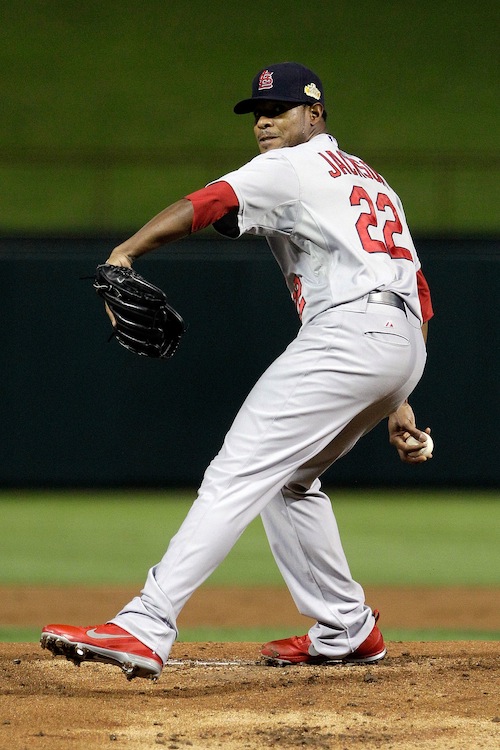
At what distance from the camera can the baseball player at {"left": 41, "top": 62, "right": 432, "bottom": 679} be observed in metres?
2.90

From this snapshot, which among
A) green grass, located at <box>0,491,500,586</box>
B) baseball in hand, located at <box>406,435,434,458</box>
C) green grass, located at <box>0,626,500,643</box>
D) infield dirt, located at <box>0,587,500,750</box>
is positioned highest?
baseball in hand, located at <box>406,435,434,458</box>

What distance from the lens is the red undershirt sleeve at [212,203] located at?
9.47 feet

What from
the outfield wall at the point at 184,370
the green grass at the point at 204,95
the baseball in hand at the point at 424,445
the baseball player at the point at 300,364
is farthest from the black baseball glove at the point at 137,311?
the green grass at the point at 204,95

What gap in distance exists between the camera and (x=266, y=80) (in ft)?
10.8

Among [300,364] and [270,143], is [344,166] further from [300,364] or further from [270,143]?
[300,364]

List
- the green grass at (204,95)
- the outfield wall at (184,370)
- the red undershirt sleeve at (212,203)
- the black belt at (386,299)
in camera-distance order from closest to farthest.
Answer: the red undershirt sleeve at (212,203) → the black belt at (386,299) → the outfield wall at (184,370) → the green grass at (204,95)

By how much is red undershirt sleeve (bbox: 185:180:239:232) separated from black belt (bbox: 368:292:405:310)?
453mm

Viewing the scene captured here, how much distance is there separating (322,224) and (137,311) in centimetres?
55

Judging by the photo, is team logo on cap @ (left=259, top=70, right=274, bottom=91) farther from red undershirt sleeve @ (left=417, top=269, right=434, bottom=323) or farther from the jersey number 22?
red undershirt sleeve @ (left=417, top=269, right=434, bottom=323)

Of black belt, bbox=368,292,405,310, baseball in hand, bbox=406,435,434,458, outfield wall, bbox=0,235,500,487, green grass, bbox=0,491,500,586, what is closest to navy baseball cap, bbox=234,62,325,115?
black belt, bbox=368,292,405,310

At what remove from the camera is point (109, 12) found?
14273 millimetres

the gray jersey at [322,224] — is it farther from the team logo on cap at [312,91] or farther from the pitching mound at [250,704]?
the pitching mound at [250,704]

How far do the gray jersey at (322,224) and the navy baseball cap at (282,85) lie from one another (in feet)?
0.48

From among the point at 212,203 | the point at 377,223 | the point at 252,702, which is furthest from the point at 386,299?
the point at 252,702
